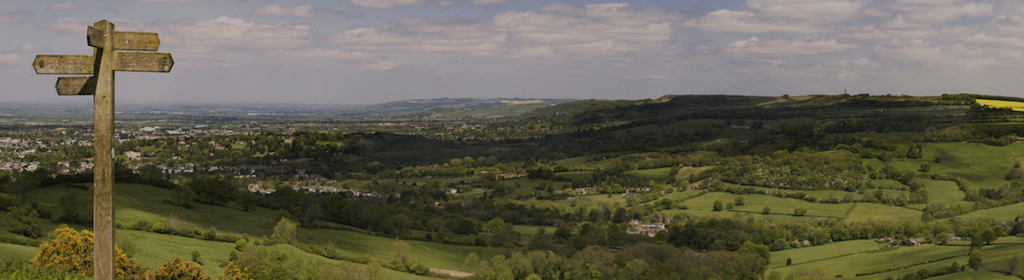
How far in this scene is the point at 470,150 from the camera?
14812 centimetres

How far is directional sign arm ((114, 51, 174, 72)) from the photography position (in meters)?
7.05

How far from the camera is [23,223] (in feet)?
103

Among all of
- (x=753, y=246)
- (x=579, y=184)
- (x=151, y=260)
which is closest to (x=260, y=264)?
(x=151, y=260)

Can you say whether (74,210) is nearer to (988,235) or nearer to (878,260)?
(878,260)

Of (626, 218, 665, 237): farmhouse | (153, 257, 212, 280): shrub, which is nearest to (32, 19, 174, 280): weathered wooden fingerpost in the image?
(153, 257, 212, 280): shrub

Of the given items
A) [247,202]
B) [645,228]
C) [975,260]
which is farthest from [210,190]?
[975,260]

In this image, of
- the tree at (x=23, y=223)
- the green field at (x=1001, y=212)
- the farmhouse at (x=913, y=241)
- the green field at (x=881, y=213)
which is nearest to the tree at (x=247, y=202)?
the tree at (x=23, y=223)

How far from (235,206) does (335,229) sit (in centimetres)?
1102

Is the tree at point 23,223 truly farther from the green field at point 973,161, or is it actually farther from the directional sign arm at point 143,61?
the green field at point 973,161

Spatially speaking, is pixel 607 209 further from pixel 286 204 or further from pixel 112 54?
pixel 112 54

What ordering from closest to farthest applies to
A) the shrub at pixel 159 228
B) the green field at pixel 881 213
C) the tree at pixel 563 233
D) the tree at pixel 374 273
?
the tree at pixel 374 273 < the shrub at pixel 159 228 < the tree at pixel 563 233 < the green field at pixel 881 213

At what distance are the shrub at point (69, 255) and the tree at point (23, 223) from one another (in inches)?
781

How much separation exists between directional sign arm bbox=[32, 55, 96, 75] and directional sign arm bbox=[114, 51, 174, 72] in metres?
0.30

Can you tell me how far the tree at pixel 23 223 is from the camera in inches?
1214
